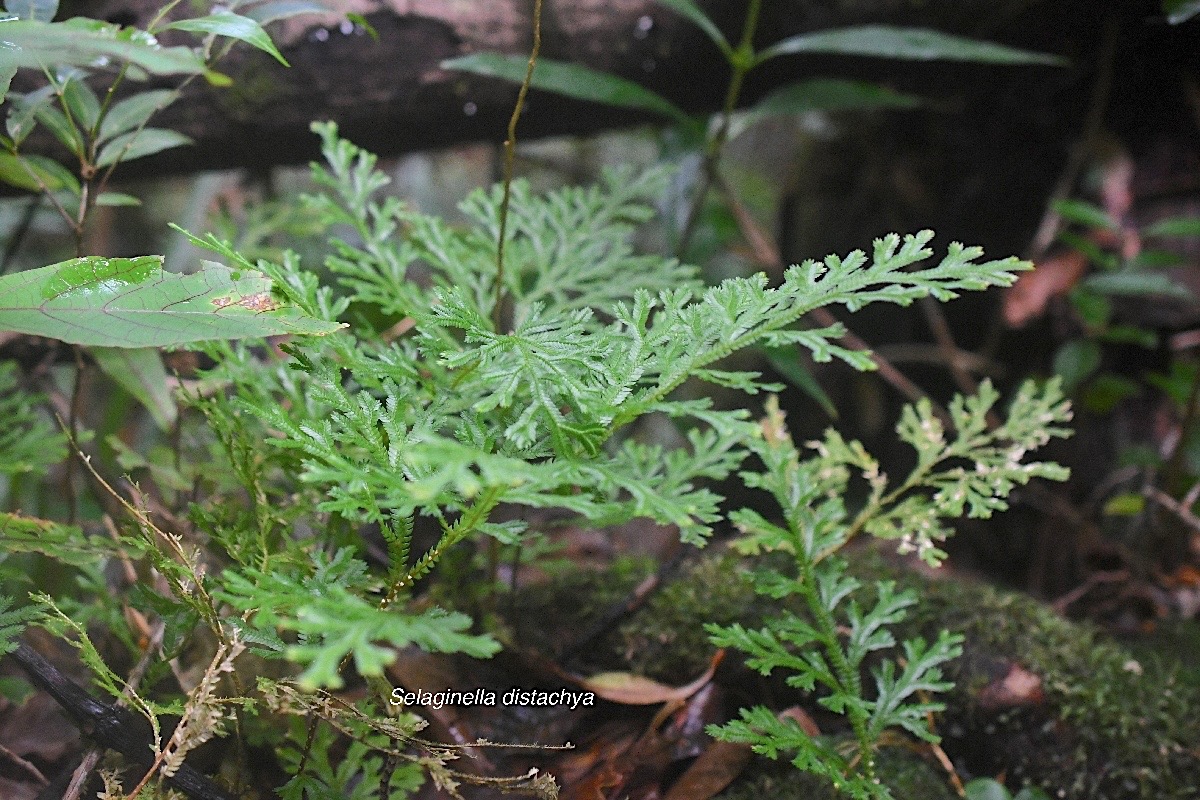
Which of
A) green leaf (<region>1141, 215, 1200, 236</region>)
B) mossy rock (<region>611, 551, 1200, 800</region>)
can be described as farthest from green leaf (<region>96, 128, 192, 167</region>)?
green leaf (<region>1141, 215, 1200, 236</region>)

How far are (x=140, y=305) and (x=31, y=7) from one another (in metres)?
0.51

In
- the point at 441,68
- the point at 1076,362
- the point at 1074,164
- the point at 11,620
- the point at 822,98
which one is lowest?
the point at 1076,362

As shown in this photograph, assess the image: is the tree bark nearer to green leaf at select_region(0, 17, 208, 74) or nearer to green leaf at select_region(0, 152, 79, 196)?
green leaf at select_region(0, 152, 79, 196)

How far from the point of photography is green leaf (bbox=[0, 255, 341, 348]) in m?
0.96

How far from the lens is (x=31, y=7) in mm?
1146

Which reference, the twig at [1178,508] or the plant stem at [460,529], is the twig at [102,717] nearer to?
the plant stem at [460,529]

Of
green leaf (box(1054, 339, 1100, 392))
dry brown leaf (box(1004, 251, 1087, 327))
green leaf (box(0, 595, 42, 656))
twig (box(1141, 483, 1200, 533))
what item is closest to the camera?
green leaf (box(0, 595, 42, 656))

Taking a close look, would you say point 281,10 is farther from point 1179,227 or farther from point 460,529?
point 1179,227

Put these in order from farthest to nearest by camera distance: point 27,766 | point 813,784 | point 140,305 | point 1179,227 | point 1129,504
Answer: point 1179,227 < point 1129,504 < point 813,784 < point 27,766 < point 140,305

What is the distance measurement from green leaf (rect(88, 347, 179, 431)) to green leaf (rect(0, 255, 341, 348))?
1.92ft

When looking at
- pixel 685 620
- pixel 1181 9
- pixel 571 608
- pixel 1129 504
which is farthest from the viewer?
pixel 1129 504

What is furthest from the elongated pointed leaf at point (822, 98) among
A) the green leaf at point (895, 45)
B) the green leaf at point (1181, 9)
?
the green leaf at point (1181, 9)

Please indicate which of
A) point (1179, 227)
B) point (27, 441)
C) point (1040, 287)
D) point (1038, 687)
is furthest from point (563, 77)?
point (1040, 287)

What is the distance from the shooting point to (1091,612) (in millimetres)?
2117
